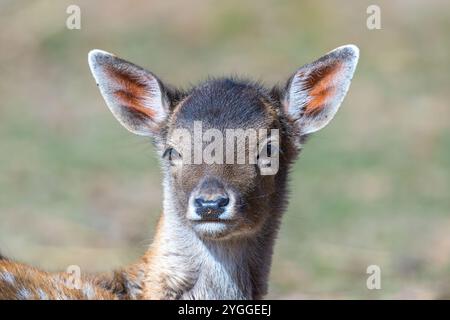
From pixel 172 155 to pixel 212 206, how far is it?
847 millimetres

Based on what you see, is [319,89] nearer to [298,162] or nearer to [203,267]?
[203,267]

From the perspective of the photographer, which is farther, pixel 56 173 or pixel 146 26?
pixel 146 26

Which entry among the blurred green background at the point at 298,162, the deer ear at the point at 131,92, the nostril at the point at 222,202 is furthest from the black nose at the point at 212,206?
the blurred green background at the point at 298,162

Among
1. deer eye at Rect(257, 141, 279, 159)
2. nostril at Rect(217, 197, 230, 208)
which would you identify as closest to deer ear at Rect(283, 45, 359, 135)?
deer eye at Rect(257, 141, 279, 159)

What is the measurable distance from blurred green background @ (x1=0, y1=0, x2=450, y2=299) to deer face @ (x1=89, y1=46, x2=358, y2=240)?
803 mm

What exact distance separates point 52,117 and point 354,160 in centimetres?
473

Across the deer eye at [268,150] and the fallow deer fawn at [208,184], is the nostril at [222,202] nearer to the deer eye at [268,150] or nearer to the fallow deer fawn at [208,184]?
the fallow deer fawn at [208,184]

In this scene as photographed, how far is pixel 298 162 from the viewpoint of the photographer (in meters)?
15.2

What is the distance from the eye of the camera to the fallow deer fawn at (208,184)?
24.8 feet

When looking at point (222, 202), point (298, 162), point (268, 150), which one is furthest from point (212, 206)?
point (298, 162)

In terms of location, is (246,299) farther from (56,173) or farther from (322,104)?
(56,173)

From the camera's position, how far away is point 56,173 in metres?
14.8

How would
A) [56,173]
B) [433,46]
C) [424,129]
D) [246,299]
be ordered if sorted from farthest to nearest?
[433,46] → [424,129] → [56,173] → [246,299]
